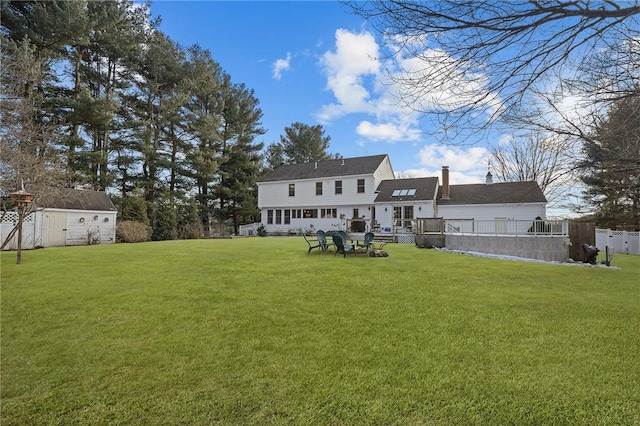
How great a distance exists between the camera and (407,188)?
85.8 feet

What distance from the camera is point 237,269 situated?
27.9 feet

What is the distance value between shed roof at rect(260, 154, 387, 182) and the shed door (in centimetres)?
1722

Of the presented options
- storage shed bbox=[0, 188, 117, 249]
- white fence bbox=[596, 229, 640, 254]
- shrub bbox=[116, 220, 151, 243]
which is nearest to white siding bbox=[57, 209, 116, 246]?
storage shed bbox=[0, 188, 117, 249]

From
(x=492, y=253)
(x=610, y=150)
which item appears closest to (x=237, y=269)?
(x=610, y=150)

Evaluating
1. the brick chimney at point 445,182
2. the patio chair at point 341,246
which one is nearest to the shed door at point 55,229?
the patio chair at point 341,246

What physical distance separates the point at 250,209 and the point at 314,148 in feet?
49.5

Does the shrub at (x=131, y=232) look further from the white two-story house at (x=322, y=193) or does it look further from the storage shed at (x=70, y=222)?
the white two-story house at (x=322, y=193)

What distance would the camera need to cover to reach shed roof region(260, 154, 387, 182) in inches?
1120

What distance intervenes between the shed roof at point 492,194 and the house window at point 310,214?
35.7 feet

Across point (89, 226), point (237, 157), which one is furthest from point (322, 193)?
point (89, 226)

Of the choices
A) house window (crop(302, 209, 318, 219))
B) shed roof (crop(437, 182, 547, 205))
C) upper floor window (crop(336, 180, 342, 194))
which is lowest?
house window (crop(302, 209, 318, 219))

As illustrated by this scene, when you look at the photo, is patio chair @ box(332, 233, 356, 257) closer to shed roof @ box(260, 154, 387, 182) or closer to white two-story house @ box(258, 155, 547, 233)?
white two-story house @ box(258, 155, 547, 233)

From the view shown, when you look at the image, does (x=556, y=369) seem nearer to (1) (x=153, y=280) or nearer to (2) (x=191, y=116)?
(1) (x=153, y=280)

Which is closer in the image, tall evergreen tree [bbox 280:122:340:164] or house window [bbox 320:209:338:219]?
house window [bbox 320:209:338:219]
